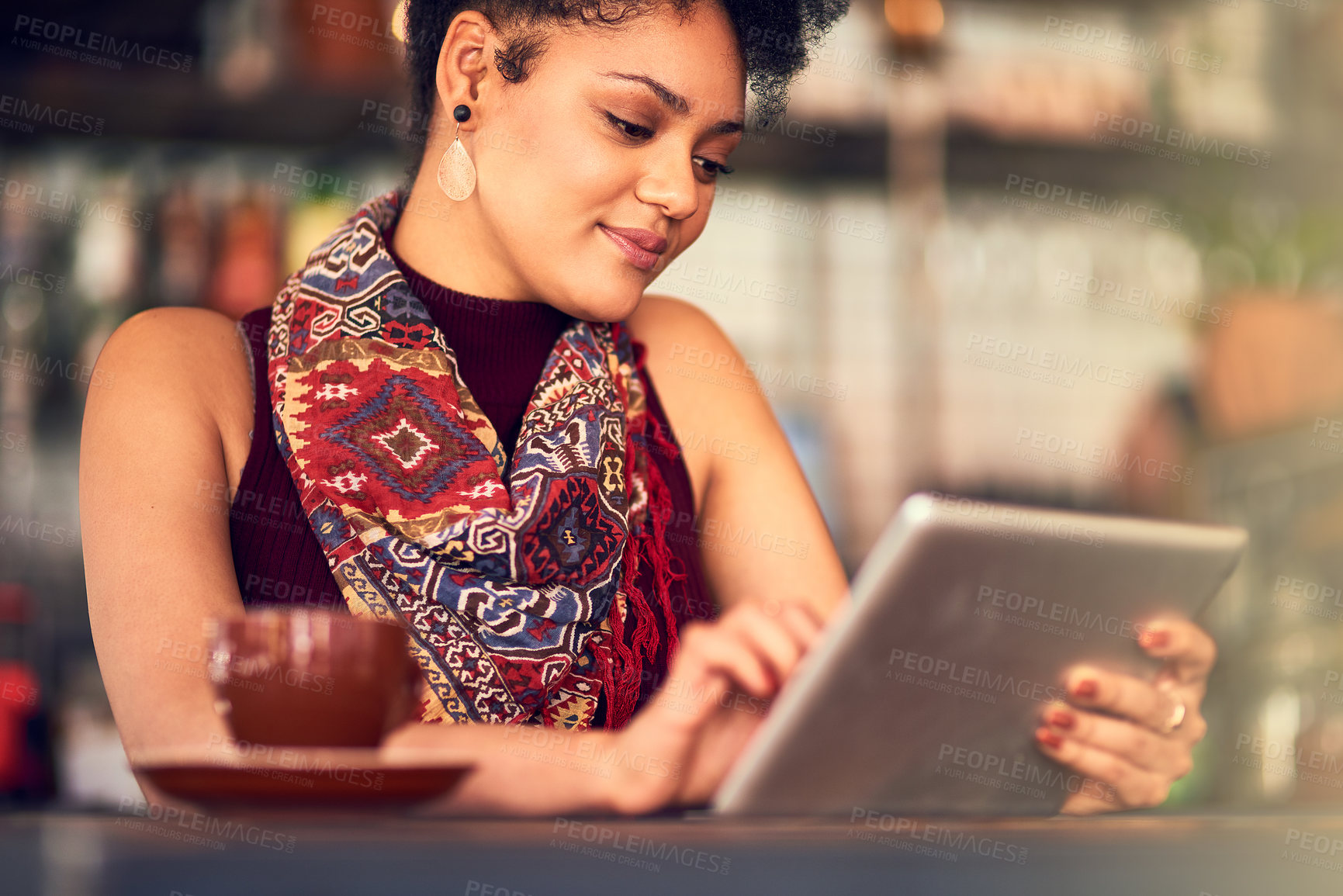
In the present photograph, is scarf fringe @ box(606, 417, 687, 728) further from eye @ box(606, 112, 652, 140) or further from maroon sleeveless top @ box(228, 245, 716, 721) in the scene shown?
eye @ box(606, 112, 652, 140)

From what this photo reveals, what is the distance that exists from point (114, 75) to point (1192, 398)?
7.08 ft

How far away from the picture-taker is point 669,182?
111 centimetres

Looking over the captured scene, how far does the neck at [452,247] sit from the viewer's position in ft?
4.11

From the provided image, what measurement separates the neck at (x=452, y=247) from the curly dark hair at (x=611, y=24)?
0.27ft

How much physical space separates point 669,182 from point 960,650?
607 mm

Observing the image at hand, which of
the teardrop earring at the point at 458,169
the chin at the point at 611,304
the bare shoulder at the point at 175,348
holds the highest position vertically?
the teardrop earring at the point at 458,169

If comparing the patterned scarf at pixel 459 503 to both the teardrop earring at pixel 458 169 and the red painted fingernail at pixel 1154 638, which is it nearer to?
the teardrop earring at pixel 458 169

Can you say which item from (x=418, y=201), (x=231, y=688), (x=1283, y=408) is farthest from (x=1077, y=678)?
(x=1283, y=408)

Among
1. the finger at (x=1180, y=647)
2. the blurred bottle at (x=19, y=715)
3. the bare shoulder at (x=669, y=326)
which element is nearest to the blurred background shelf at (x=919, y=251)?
the blurred bottle at (x=19, y=715)

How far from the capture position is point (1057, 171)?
2.61 metres

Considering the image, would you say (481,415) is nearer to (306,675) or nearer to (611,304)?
(611,304)

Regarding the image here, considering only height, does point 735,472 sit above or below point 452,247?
below

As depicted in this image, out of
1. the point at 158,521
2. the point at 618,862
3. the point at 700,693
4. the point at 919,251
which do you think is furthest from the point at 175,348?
the point at 919,251

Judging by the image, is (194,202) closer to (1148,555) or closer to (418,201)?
(418,201)
